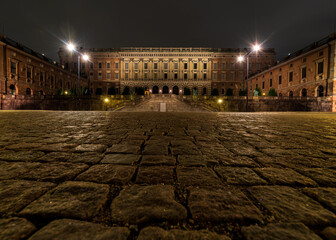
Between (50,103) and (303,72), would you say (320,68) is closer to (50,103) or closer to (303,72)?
(303,72)

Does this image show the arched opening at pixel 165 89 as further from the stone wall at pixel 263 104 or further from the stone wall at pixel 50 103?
the stone wall at pixel 50 103

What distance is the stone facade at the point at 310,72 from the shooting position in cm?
2042

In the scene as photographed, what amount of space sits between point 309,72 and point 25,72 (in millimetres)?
41225

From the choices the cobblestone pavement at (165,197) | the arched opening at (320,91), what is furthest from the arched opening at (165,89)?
the cobblestone pavement at (165,197)

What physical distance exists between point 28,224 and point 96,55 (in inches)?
2047

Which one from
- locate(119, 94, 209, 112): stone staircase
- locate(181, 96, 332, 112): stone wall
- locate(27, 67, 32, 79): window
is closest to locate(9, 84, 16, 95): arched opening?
locate(27, 67, 32, 79): window

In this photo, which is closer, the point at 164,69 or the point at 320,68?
the point at 320,68

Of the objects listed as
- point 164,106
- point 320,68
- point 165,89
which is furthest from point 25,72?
point 320,68

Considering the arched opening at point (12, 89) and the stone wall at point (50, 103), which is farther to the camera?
the arched opening at point (12, 89)

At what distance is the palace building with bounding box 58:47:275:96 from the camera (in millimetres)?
45219

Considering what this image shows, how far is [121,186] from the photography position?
1.28 metres

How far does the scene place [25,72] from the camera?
2378 centimetres

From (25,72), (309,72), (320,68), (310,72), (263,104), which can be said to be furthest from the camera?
(25,72)

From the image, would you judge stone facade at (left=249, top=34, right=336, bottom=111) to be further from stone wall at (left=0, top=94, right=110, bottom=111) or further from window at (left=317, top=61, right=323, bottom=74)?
stone wall at (left=0, top=94, right=110, bottom=111)
